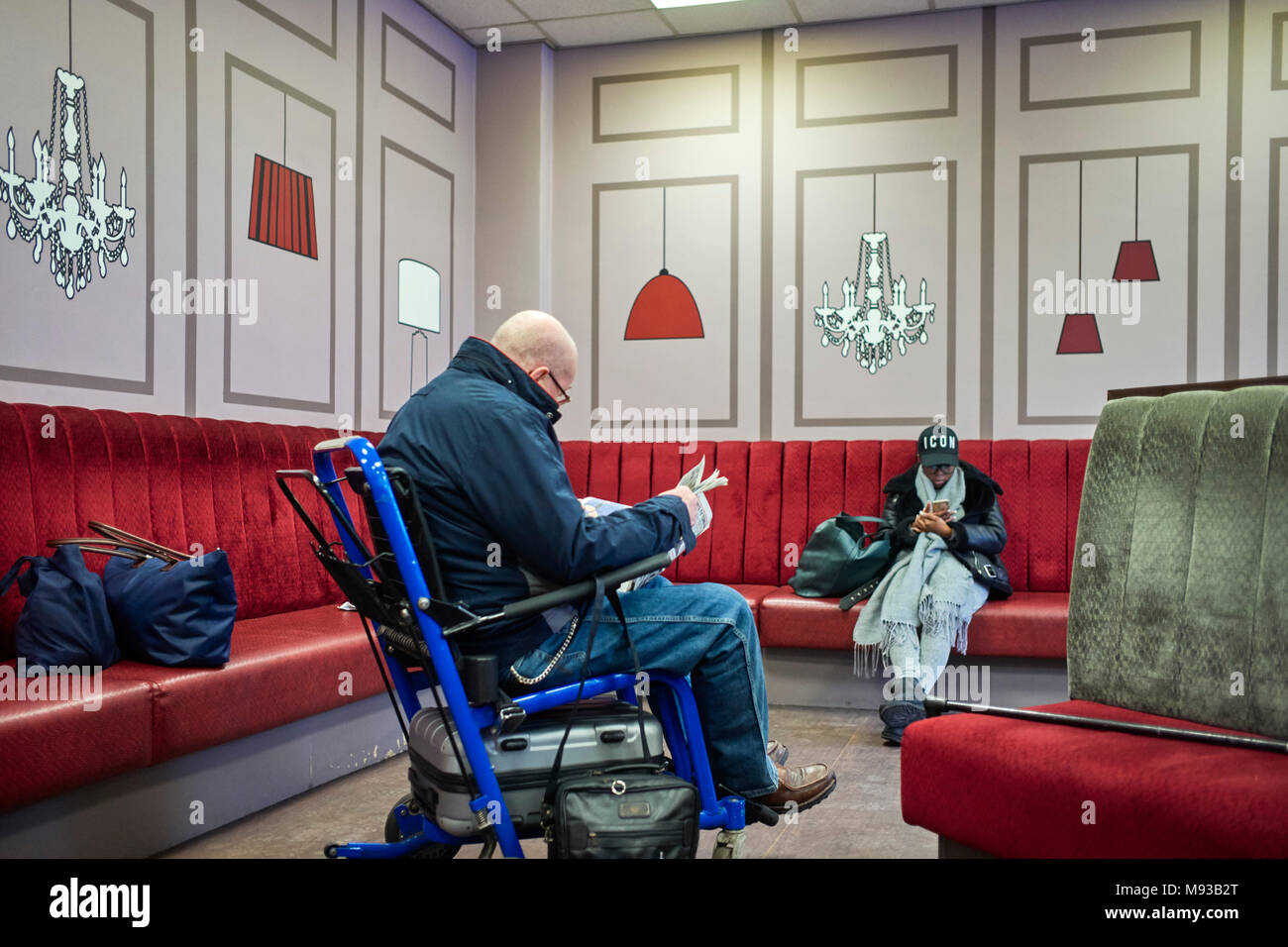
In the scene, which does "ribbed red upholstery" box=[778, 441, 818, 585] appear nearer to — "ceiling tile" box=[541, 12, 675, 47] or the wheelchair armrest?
"ceiling tile" box=[541, 12, 675, 47]

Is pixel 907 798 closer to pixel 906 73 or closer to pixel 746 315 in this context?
pixel 746 315

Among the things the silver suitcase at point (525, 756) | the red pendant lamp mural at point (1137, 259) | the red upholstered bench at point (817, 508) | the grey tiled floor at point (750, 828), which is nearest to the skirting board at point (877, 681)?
the red upholstered bench at point (817, 508)

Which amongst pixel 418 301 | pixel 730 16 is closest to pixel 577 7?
pixel 730 16

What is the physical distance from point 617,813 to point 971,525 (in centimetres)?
252

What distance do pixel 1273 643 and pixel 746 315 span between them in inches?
142

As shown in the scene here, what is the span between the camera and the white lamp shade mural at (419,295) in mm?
4605

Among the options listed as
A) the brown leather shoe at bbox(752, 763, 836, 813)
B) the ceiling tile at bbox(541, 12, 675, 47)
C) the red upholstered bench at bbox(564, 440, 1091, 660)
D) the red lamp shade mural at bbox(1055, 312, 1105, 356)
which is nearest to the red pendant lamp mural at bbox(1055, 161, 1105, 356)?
the red lamp shade mural at bbox(1055, 312, 1105, 356)

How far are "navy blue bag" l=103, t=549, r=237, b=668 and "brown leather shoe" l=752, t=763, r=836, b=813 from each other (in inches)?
53.2

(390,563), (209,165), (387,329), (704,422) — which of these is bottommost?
(390,563)

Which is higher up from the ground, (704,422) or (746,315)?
(746,315)

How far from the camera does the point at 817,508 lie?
4.40m

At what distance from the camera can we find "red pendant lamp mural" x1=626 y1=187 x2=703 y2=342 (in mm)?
5047
